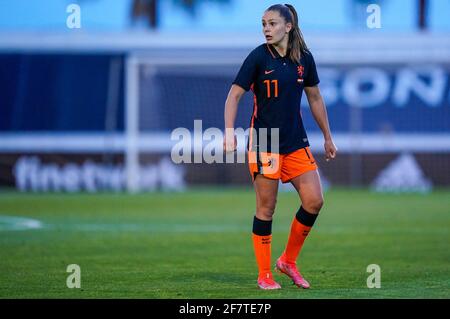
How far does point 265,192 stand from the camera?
934cm

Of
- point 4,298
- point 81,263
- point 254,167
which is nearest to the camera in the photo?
point 4,298

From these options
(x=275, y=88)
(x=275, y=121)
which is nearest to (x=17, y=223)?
(x=275, y=121)

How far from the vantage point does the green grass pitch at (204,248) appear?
30.3 ft

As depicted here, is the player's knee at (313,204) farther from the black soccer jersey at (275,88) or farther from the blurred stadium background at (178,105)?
the blurred stadium background at (178,105)

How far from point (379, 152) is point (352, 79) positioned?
93.7 inches

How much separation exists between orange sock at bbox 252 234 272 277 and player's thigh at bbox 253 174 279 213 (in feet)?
0.90

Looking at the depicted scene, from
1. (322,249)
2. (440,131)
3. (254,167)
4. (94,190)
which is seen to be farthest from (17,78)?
(254,167)

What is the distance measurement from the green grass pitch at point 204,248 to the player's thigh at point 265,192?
0.78m

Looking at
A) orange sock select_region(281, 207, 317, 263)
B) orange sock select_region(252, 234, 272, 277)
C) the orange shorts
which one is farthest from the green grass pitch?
the orange shorts
